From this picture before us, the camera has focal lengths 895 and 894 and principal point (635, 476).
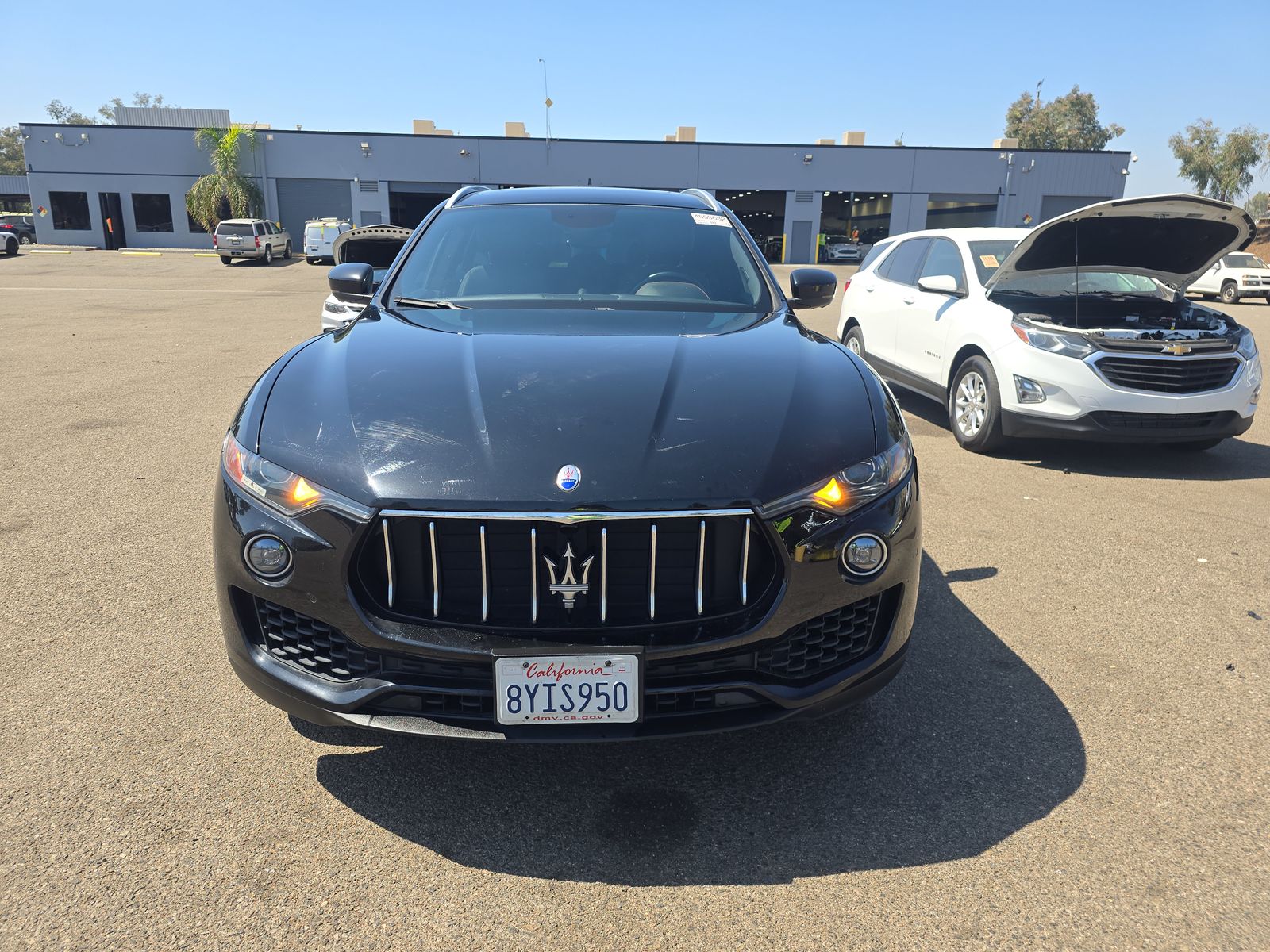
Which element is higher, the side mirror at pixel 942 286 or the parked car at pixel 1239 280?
the side mirror at pixel 942 286

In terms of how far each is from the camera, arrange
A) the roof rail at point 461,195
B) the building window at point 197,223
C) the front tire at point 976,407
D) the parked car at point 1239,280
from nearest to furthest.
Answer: the roof rail at point 461,195
the front tire at point 976,407
the parked car at point 1239,280
the building window at point 197,223

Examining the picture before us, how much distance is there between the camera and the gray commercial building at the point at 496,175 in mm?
44344

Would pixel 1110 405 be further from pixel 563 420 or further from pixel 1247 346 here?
pixel 563 420

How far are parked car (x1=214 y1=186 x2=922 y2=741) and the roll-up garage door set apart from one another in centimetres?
4685

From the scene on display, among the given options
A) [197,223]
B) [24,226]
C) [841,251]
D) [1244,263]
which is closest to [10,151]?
[24,226]

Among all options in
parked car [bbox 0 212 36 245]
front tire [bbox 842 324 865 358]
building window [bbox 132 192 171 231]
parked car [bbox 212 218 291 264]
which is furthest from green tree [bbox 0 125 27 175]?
front tire [bbox 842 324 865 358]

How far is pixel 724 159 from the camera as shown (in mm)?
46500

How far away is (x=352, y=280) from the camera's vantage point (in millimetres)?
4047

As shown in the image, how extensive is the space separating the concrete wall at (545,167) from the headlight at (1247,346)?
39.2 m

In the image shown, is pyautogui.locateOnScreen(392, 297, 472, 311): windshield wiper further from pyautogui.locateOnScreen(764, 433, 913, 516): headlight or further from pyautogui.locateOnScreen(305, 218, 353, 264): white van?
pyautogui.locateOnScreen(305, 218, 353, 264): white van

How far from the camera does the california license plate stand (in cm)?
210

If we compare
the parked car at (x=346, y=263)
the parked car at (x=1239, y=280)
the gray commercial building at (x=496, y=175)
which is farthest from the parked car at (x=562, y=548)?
the gray commercial building at (x=496, y=175)

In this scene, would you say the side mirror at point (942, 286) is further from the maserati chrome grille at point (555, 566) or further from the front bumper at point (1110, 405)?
the maserati chrome grille at point (555, 566)

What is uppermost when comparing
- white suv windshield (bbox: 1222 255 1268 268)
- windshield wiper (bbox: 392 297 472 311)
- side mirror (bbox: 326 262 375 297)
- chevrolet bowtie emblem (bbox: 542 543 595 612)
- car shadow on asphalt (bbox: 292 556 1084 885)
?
side mirror (bbox: 326 262 375 297)
